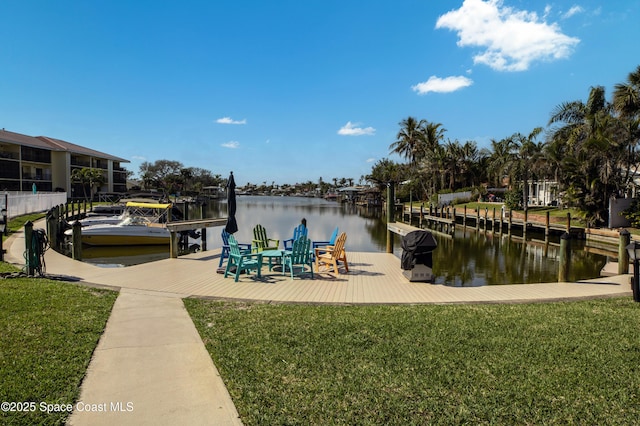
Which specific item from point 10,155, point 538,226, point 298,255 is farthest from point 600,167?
point 10,155

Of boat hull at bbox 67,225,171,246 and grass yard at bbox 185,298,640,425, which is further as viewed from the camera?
boat hull at bbox 67,225,171,246

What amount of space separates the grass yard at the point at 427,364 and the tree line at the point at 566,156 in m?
21.6

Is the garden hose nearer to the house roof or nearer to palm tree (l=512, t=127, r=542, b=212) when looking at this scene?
palm tree (l=512, t=127, r=542, b=212)

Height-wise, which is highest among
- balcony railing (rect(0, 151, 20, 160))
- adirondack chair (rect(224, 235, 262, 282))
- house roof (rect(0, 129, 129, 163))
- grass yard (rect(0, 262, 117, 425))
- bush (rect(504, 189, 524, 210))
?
house roof (rect(0, 129, 129, 163))

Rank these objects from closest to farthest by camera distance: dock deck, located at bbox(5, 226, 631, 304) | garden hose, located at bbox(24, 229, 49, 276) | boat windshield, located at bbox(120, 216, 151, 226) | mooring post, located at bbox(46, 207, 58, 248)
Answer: dock deck, located at bbox(5, 226, 631, 304) → garden hose, located at bbox(24, 229, 49, 276) → mooring post, located at bbox(46, 207, 58, 248) → boat windshield, located at bbox(120, 216, 151, 226)

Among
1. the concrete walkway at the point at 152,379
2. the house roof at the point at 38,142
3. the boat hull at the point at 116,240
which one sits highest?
the house roof at the point at 38,142

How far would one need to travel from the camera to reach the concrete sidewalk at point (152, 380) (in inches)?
131

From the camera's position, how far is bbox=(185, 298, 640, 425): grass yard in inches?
134

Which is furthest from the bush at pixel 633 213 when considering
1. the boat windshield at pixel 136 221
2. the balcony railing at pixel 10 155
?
the balcony railing at pixel 10 155

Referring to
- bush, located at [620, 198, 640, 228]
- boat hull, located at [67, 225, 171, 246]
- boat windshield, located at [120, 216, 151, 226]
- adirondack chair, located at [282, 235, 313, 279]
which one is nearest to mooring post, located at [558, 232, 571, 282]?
adirondack chair, located at [282, 235, 313, 279]

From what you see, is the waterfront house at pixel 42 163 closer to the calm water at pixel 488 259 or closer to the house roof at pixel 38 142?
the house roof at pixel 38 142

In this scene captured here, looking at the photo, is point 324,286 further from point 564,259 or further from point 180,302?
point 564,259

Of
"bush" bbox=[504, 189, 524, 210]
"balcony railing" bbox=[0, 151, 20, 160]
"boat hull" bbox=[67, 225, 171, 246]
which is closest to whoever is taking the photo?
"boat hull" bbox=[67, 225, 171, 246]

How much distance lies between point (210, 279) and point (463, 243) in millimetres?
18572
